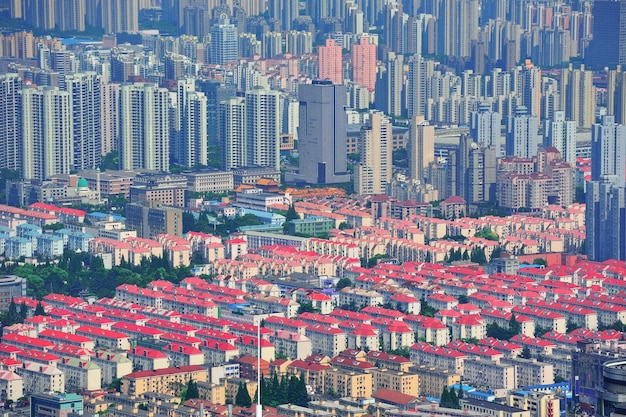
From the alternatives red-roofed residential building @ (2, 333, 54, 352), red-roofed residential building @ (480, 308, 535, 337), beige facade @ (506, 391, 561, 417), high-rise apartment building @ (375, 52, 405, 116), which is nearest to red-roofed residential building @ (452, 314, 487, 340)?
red-roofed residential building @ (480, 308, 535, 337)

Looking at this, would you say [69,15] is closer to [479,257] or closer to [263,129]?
[263,129]

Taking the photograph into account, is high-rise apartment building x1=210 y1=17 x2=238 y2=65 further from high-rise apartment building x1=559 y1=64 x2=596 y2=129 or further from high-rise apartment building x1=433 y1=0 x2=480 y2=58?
high-rise apartment building x1=559 y1=64 x2=596 y2=129

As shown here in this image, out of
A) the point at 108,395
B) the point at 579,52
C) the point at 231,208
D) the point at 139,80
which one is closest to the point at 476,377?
the point at 108,395

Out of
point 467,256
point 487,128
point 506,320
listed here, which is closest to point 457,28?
point 487,128

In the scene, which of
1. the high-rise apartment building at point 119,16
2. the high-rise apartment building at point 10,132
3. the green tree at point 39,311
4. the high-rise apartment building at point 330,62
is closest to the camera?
the green tree at point 39,311

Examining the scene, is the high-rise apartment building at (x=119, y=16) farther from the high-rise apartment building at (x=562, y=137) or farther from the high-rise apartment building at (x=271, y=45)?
the high-rise apartment building at (x=562, y=137)

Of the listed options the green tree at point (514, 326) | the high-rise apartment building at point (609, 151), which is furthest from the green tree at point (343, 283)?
the high-rise apartment building at point (609, 151)
